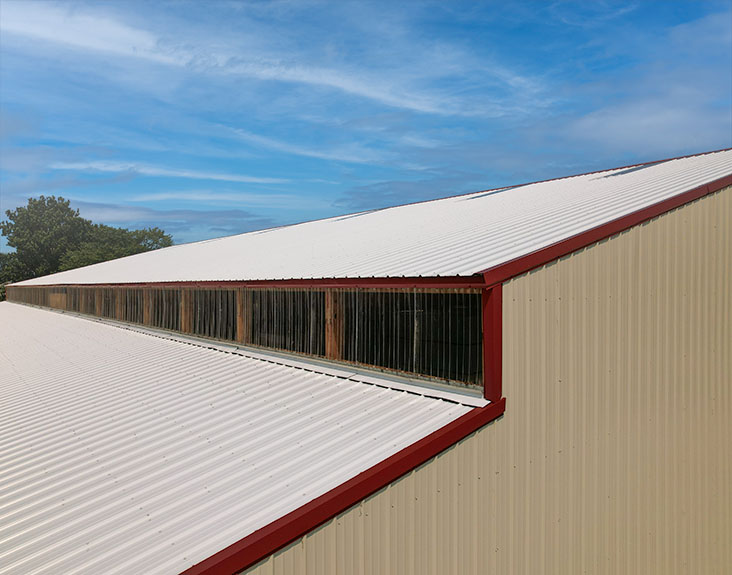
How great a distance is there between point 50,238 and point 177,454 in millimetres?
87695

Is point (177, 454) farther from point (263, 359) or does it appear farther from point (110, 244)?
point (110, 244)

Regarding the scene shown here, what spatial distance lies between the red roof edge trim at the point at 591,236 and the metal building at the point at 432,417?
1.4 inches

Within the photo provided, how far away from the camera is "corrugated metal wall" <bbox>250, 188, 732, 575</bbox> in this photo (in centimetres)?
527

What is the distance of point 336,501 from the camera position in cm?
455

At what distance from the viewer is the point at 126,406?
794 cm

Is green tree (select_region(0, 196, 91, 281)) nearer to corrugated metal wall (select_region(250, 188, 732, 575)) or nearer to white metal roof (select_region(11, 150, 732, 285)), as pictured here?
white metal roof (select_region(11, 150, 732, 285))

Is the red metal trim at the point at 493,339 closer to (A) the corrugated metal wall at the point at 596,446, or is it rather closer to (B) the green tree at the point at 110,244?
(A) the corrugated metal wall at the point at 596,446

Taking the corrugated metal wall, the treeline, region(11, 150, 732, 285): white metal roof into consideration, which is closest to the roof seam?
the corrugated metal wall

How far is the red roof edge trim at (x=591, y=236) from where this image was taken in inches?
237

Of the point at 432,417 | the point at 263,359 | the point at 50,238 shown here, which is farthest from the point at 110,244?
the point at 432,417

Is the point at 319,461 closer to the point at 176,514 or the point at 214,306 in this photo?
the point at 176,514

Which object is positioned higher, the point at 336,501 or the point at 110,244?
the point at 110,244

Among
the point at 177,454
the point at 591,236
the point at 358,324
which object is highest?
the point at 591,236

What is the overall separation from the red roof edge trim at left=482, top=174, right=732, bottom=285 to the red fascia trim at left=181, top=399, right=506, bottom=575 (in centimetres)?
153
